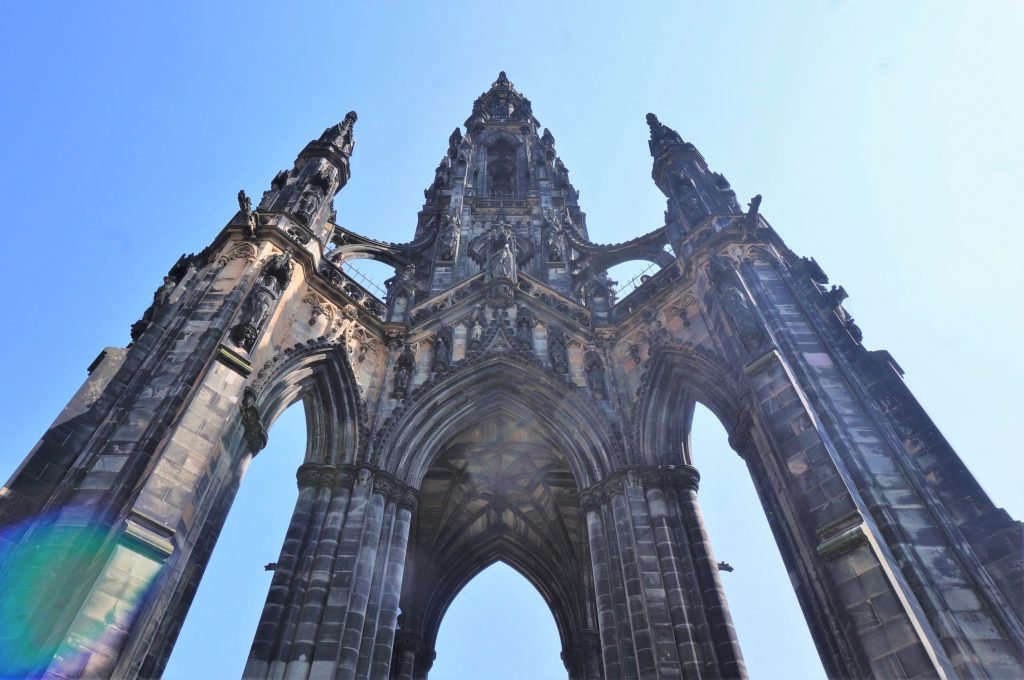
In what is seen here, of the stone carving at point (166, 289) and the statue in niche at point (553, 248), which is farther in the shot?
the statue in niche at point (553, 248)

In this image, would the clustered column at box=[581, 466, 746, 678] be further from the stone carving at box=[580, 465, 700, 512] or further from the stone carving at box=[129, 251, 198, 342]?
the stone carving at box=[129, 251, 198, 342]

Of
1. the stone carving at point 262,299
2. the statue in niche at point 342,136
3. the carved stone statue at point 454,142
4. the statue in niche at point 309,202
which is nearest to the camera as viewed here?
the stone carving at point 262,299

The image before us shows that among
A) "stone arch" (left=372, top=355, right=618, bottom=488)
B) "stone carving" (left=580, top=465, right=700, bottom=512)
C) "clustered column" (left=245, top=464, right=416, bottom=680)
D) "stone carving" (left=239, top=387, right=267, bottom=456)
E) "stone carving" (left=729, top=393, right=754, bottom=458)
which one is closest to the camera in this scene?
"clustered column" (left=245, top=464, right=416, bottom=680)

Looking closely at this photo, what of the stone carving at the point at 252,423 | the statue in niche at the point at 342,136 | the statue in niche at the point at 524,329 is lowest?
the stone carving at the point at 252,423

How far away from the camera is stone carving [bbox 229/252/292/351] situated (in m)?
10.1

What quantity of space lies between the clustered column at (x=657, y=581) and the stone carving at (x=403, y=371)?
4.28 meters

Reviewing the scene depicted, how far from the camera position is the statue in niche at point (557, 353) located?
1390cm

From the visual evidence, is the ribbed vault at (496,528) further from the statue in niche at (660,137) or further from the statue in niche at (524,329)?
the statue in niche at (660,137)

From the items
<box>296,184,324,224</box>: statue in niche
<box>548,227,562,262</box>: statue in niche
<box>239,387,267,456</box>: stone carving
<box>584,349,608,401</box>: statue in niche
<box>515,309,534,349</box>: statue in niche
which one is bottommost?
<box>239,387,267,456</box>: stone carving

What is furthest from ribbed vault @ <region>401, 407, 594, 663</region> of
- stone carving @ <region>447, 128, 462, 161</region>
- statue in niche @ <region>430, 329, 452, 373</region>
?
stone carving @ <region>447, 128, 462, 161</region>

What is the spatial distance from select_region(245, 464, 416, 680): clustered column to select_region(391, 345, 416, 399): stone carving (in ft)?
6.93

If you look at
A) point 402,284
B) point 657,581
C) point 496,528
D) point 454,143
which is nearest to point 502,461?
point 496,528

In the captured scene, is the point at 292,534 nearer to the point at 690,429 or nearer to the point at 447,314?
the point at 447,314

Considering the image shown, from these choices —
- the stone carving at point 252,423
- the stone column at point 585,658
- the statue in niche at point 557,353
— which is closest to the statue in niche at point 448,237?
the statue in niche at point 557,353
